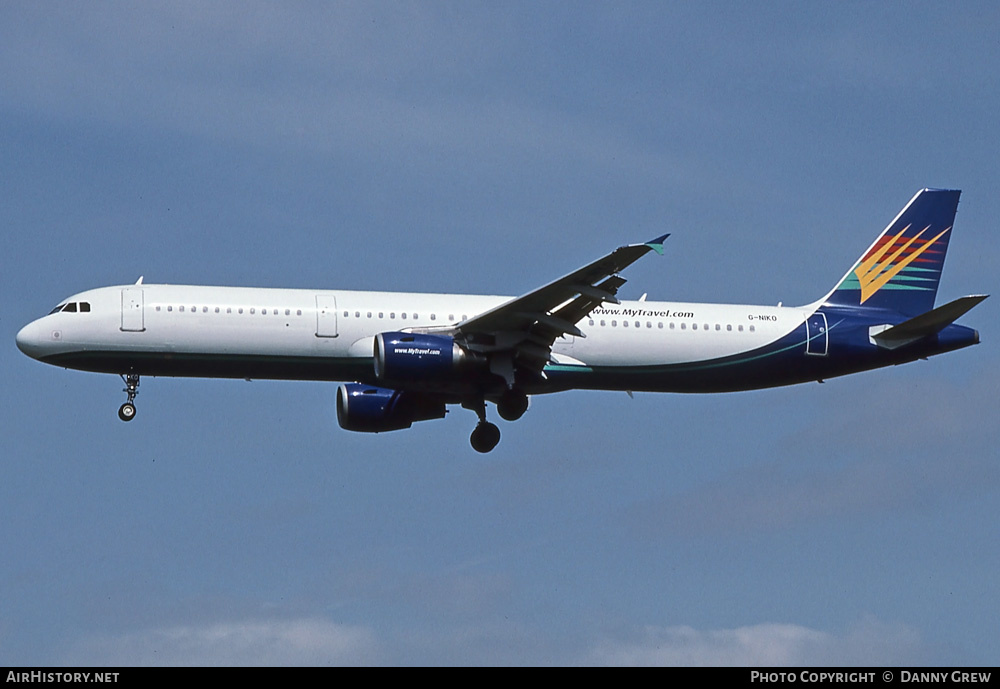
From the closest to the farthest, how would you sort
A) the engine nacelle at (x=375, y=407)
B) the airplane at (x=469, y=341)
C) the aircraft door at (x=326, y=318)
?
1. the airplane at (x=469, y=341)
2. the aircraft door at (x=326, y=318)
3. the engine nacelle at (x=375, y=407)

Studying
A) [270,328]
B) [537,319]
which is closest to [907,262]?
[537,319]

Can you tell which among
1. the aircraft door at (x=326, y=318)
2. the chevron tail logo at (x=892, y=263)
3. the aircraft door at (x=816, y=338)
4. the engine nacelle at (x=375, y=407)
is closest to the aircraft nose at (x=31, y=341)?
the aircraft door at (x=326, y=318)

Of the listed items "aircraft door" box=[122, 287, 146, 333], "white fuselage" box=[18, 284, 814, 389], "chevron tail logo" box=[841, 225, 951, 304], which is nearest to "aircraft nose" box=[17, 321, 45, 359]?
"white fuselage" box=[18, 284, 814, 389]

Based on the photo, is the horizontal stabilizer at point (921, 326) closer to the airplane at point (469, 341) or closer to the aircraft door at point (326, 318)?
the airplane at point (469, 341)

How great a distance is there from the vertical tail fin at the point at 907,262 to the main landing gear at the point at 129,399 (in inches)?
836

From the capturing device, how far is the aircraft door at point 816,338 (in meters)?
46.5

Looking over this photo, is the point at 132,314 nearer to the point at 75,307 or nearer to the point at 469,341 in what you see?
the point at 75,307

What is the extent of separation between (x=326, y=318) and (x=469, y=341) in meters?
4.09

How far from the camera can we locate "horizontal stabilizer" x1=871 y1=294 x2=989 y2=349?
4419 centimetres

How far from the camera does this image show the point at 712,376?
45781 millimetres

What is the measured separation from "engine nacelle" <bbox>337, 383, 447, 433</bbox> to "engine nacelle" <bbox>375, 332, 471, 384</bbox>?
347 cm

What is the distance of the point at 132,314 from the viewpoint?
42562mm
